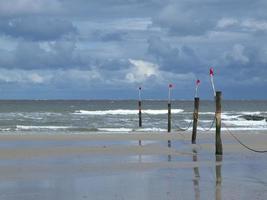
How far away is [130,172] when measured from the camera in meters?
15.6

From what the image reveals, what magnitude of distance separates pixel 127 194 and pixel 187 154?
29.5 feet

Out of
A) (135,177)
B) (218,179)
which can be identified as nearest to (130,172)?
(135,177)

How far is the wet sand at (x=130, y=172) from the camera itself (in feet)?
40.4

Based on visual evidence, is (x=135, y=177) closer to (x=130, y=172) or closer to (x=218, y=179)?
(x=130, y=172)

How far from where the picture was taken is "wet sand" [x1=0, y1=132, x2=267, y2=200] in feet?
40.4

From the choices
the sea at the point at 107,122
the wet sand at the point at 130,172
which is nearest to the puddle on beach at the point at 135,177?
the wet sand at the point at 130,172

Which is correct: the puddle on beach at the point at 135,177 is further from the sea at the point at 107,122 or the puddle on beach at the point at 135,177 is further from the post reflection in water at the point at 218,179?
the sea at the point at 107,122

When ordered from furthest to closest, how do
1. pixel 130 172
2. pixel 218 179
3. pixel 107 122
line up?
pixel 107 122 → pixel 130 172 → pixel 218 179

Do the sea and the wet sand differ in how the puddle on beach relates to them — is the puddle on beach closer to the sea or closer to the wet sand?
the wet sand

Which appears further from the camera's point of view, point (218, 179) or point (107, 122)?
point (107, 122)

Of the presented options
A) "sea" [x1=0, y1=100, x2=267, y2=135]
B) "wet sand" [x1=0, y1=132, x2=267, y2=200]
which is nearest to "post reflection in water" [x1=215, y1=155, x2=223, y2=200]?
"wet sand" [x1=0, y1=132, x2=267, y2=200]

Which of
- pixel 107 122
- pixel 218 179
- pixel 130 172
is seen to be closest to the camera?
pixel 218 179

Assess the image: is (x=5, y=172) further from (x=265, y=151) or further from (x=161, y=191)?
(x=265, y=151)

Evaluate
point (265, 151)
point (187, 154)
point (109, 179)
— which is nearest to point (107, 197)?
point (109, 179)
